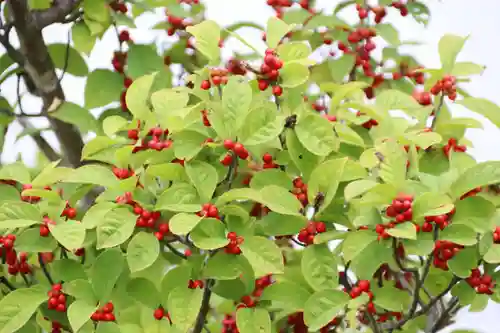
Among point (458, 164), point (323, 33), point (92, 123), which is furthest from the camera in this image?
point (323, 33)

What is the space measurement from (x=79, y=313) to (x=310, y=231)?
31 cm

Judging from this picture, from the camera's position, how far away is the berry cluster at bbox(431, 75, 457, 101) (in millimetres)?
1198

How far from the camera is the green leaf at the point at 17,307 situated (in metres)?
1.05

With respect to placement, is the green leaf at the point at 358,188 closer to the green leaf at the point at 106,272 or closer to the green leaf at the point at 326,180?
the green leaf at the point at 326,180

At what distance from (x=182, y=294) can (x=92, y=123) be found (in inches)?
17.5

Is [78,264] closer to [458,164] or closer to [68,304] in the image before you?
[68,304]

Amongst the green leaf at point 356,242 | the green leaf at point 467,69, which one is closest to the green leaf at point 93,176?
the green leaf at point 356,242

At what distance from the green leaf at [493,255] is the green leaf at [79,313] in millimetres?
486

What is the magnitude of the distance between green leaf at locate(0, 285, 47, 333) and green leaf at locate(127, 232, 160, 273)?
0.51ft

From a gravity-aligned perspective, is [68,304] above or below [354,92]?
below

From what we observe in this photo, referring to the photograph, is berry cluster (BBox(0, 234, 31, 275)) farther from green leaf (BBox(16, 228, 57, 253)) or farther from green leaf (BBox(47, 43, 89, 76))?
green leaf (BBox(47, 43, 89, 76))

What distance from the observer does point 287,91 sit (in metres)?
1.13

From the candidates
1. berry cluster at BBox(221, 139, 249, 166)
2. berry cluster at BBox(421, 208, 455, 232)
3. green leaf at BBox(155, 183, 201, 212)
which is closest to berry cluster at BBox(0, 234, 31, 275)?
green leaf at BBox(155, 183, 201, 212)

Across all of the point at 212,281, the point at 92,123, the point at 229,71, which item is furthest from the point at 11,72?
the point at 212,281
